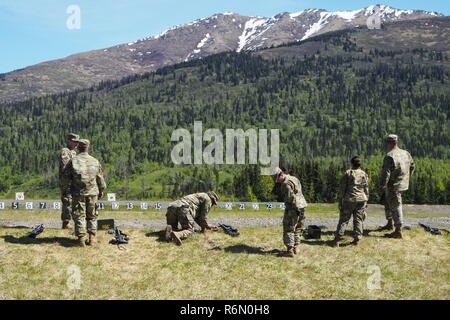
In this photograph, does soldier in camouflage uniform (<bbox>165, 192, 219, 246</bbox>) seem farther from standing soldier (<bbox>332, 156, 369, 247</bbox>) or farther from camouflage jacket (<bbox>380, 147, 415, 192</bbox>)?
camouflage jacket (<bbox>380, 147, 415, 192</bbox>)

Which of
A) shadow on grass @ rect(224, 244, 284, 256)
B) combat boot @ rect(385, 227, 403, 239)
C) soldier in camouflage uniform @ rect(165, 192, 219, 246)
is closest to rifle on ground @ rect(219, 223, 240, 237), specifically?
soldier in camouflage uniform @ rect(165, 192, 219, 246)

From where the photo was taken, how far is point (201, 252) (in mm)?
21359

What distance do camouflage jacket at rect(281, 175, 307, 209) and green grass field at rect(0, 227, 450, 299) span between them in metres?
2.37

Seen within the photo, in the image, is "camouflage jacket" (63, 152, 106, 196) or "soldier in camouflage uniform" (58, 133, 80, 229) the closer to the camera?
"camouflage jacket" (63, 152, 106, 196)

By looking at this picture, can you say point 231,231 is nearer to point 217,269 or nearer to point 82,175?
point 217,269

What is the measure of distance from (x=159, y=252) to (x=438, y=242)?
13.7m

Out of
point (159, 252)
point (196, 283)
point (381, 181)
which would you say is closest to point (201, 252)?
point (159, 252)

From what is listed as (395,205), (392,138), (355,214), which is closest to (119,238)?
(355,214)

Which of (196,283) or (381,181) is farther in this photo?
(381,181)

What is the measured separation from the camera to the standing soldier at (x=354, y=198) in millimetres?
21844

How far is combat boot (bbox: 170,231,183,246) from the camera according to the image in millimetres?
22172

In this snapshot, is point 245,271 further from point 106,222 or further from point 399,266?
point 106,222
